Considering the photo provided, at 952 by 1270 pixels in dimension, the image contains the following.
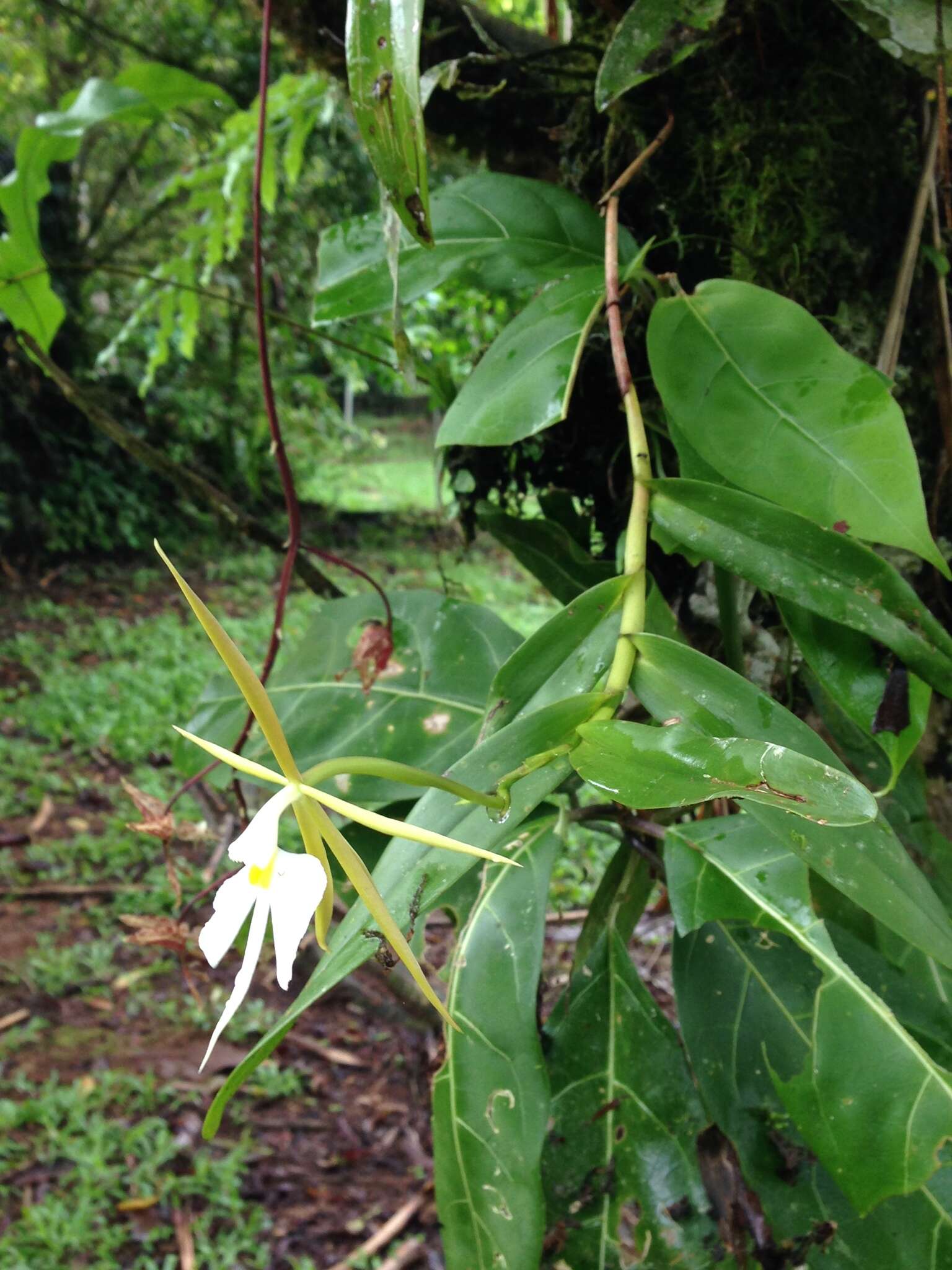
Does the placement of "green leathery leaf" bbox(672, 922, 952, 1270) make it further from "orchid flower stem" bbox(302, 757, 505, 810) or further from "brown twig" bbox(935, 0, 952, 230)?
"brown twig" bbox(935, 0, 952, 230)

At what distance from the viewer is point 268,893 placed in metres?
0.29

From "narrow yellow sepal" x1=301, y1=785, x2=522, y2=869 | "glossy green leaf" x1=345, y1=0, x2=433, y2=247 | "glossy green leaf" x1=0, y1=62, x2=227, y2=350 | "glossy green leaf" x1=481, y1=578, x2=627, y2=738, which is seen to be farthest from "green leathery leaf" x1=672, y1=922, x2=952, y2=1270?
"glossy green leaf" x1=0, y1=62, x2=227, y2=350

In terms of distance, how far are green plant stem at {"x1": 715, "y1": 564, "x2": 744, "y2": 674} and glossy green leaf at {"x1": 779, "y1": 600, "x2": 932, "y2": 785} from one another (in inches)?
3.1

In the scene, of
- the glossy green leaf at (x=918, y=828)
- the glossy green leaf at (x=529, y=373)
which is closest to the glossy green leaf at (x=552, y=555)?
the glossy green leaf at (x=529, y=373)

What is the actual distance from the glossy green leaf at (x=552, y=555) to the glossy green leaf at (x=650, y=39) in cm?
30

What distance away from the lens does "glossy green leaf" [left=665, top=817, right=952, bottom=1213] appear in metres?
0.44

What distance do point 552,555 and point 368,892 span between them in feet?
1.56

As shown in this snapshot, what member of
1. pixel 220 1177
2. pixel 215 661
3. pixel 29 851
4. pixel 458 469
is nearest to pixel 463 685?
pixel 458 469

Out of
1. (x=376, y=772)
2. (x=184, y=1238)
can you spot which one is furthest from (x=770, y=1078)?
(x=184, y=1238)

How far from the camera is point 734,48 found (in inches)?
26.5

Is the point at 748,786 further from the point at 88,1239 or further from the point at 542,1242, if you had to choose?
the point at 88,1239

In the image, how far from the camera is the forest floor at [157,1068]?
1166 mm

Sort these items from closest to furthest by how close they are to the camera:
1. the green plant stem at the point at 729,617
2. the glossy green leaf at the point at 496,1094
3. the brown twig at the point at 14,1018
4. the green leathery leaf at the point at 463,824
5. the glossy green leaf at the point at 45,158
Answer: the green leathery leaf at the point at 463,824 → the glossy green leaf at the point at 496,1094 → the green plant stem at the point at 729,617 → the glossy green leaf at the point at 45,158 → the brown twig at the point at 14,1018

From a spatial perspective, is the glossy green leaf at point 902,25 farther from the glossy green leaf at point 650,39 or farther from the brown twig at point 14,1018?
the brown twig at point 14,1018
